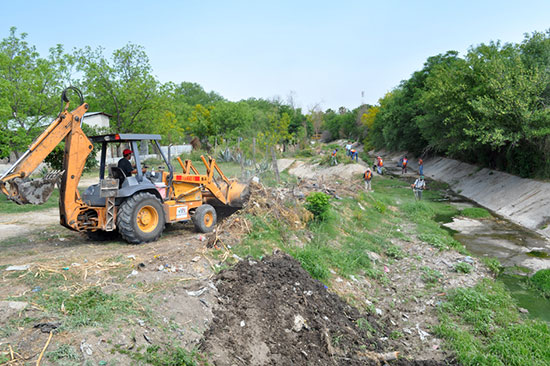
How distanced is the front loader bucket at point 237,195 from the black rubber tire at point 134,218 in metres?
2.62

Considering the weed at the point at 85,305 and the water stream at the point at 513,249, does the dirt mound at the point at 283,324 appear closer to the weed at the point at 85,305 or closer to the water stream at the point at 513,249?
the weed at the point at 85,305

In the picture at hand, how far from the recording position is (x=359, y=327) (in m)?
6.61

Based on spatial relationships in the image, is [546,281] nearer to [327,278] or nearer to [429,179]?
[327,278]

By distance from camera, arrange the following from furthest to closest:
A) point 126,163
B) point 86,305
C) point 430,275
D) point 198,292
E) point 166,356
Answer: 1. point 430,275
2. point 126,163
3. point 198,292
4. point 86,305
5. point 166,356

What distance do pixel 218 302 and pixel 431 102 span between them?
24.4 meters

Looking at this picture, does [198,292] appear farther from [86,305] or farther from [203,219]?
[203,219]

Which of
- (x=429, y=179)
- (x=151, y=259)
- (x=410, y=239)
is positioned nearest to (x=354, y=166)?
(x=429, y=179)

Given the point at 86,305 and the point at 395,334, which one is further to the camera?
the point at 395,334

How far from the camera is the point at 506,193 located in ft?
63.3

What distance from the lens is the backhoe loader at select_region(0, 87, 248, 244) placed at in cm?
663

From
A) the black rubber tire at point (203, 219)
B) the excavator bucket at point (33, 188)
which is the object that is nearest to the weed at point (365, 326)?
the black rubber tire at point (203, 219)

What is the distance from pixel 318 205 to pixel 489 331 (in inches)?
217

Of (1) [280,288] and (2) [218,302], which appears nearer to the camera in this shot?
(2) [218,302]

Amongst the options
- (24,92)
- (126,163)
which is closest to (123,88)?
(24,92)
